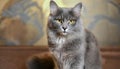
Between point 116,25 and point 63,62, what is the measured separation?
1.65 feet

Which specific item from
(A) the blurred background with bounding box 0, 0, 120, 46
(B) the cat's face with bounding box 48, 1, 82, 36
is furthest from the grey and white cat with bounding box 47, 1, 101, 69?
(A) the blurred background with bounding box 0, 0, 120, 46

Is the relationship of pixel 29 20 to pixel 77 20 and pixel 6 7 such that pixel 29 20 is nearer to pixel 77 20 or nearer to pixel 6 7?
pixel 6 7

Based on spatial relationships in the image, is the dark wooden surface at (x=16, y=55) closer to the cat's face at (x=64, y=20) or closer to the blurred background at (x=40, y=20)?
the blurred background at (x=40, y=20)

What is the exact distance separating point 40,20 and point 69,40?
501mm

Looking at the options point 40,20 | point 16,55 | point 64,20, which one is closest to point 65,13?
point 64,20

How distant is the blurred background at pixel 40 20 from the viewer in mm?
1621

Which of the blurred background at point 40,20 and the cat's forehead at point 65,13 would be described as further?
the blurred background at point 40,20

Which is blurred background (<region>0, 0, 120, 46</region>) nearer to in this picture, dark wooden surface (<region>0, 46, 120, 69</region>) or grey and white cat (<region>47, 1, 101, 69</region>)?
dark wooden surface (<region>0, 46, 120, 69</region>)

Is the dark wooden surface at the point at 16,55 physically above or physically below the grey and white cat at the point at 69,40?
below

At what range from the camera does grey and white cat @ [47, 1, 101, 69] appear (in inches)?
49.3

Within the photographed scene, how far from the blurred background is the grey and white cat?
0.35 meters

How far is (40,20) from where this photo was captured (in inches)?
68.2

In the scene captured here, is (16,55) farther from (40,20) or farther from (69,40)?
(69,40)

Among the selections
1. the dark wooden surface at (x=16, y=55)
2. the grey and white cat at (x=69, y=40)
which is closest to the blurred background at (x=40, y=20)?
the dark wooden surface at (x=16, y=55)
